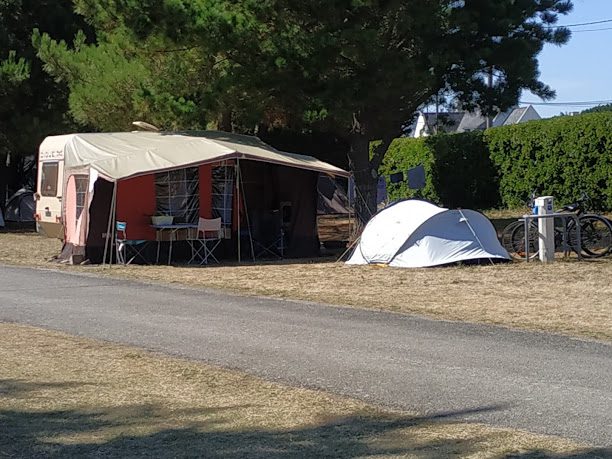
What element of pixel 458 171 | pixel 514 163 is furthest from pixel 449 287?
pixel 458 171

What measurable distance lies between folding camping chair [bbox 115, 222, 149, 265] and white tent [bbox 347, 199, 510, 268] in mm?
4168

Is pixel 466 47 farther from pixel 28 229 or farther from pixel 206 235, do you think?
pixel 28 229

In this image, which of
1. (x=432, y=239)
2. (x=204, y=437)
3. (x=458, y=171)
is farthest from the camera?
(x=458, y=171)

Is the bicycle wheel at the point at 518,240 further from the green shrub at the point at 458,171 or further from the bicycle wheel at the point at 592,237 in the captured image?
the green shrub at the point at 458,171

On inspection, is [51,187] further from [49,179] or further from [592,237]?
[592,237]

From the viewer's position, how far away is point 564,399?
698 cm

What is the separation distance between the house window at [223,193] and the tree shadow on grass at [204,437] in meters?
12.0

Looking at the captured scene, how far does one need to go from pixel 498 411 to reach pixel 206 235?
38.6 ft

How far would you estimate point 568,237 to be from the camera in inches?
654

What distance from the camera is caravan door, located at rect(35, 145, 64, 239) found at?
753 inches

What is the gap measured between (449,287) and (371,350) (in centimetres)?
496

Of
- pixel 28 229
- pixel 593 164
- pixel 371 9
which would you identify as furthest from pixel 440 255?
pixel 28 229

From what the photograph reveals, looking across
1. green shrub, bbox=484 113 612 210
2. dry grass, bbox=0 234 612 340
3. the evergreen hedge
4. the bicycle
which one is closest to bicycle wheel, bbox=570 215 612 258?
the bicycle

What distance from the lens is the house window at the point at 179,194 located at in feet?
58.7
